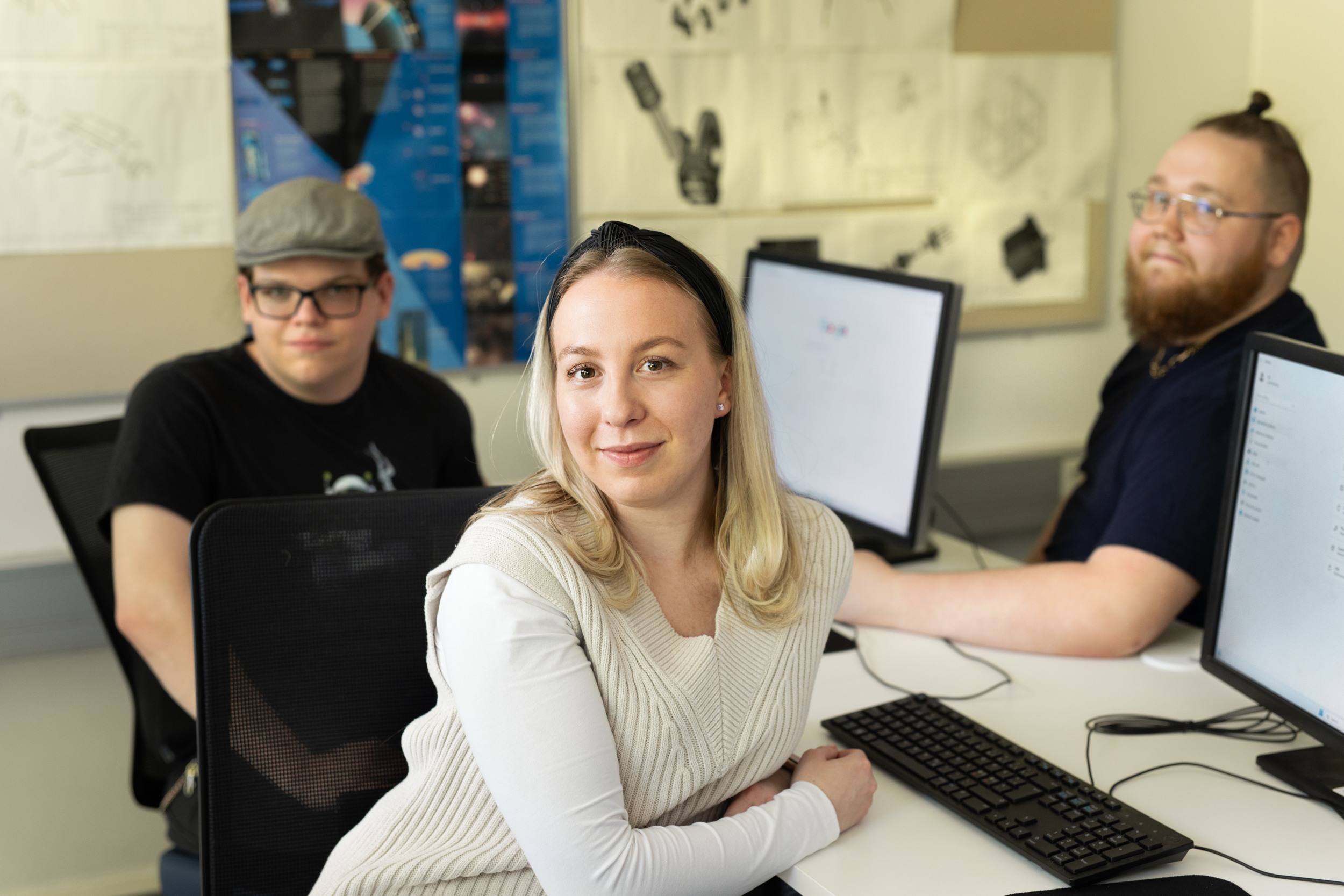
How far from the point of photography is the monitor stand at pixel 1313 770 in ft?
4.00

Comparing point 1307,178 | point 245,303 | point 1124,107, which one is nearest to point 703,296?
point 245,303

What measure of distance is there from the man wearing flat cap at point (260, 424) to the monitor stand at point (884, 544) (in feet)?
2.31

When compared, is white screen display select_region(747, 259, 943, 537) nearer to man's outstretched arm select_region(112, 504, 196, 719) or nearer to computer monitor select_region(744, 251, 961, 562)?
computer monitor select_region(744, 251, 961, 562)

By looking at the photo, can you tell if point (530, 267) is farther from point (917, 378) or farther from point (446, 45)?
point (917, 378)

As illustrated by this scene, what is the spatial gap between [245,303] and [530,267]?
30.4 inches

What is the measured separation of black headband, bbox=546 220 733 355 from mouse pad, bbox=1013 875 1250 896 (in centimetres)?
60

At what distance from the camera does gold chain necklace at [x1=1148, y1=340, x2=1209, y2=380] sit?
1.84 m

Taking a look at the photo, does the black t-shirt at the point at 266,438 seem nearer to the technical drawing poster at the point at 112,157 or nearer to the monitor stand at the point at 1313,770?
the technical drawing poster at the point at 112,157

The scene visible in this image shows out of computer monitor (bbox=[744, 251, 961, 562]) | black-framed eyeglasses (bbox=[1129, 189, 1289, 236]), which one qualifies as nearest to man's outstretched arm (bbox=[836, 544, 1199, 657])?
computer monitor (bbox=[744, 251, 961, 562])

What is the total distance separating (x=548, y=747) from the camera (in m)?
1.01

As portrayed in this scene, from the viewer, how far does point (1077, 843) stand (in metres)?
1.11

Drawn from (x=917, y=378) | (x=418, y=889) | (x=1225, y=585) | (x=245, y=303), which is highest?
(x=245, y=303)

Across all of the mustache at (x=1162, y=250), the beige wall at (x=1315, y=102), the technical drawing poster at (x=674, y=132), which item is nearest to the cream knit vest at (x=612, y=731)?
the mustache at (x=1162, y=250)

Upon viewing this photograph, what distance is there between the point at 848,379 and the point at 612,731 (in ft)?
3.26
